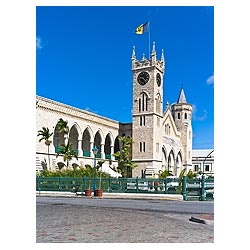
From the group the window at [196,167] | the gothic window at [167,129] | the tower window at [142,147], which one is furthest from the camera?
the window at [196,167]

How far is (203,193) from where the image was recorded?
14.6 metres

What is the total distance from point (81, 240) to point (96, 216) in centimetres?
270

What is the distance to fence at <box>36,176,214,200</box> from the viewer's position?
589 inches

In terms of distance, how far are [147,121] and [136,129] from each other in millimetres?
1207

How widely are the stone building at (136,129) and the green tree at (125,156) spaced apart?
0.42 m

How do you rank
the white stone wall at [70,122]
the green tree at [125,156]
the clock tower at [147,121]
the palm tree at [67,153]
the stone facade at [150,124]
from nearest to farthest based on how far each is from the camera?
the white stone wall at [70,122], the palm tree at [67,153], the stone facade at [150,124], the clock tower at [147,121], the green tree at [125,156]

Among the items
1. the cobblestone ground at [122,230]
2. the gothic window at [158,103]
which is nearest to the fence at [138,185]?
the cobblestone ground at [122,230]

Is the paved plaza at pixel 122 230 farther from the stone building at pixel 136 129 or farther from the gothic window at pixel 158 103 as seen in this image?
the gothic window at pixel 158 103

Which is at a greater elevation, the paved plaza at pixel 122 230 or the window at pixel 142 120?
the window at pixel 142 120

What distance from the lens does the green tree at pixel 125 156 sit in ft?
111

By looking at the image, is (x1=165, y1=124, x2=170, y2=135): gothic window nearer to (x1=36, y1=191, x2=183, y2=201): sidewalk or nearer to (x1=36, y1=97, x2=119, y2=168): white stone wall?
(x1=36, y1=97, x2=119, y2=168): white stone wall
